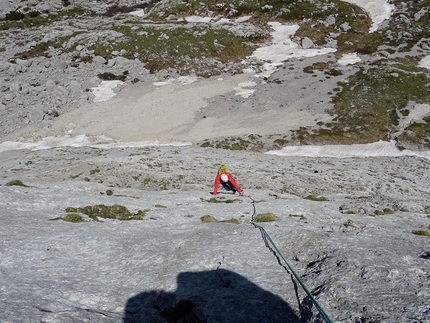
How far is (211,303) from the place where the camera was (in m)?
11.2

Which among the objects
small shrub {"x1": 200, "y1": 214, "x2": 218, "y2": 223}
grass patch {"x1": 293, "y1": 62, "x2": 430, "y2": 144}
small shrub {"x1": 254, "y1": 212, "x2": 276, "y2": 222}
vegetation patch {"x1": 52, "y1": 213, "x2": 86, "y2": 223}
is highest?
vegetation patch {"x1": 52, "y1": 213, "x2": 86, "y2": 223}

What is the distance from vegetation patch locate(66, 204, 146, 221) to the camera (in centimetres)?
2042

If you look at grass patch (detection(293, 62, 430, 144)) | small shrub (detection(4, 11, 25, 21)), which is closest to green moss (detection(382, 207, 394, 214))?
grass patch (detection(293, 62, 430, 144))

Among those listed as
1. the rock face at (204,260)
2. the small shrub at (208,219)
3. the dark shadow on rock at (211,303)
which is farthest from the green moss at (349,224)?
the dark shadow on rock at (211,303)

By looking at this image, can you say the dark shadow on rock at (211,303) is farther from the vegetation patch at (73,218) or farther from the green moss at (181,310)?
the vegetation patch at (73,218)

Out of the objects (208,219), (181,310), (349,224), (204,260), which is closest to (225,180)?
(208,219)

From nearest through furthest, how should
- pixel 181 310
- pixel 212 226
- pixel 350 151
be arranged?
pixel 181 310 < pixel 212 226 < pixel 350 151

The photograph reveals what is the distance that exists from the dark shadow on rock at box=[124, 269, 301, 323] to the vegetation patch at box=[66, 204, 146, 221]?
28.2 feet

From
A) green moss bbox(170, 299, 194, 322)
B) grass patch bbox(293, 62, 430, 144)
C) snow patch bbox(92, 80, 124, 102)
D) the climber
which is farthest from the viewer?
snow patch bbox(92, 80, 124, 102)

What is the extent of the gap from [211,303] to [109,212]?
1198 cm

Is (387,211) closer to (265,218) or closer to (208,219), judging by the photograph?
(265,218)

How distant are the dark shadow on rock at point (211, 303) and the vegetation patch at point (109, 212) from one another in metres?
8.60

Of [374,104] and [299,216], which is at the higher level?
[299,216]

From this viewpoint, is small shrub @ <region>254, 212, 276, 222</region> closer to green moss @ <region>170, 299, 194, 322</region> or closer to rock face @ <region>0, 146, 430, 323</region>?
rock face @ <region>0, 146, 430, 323</region>
